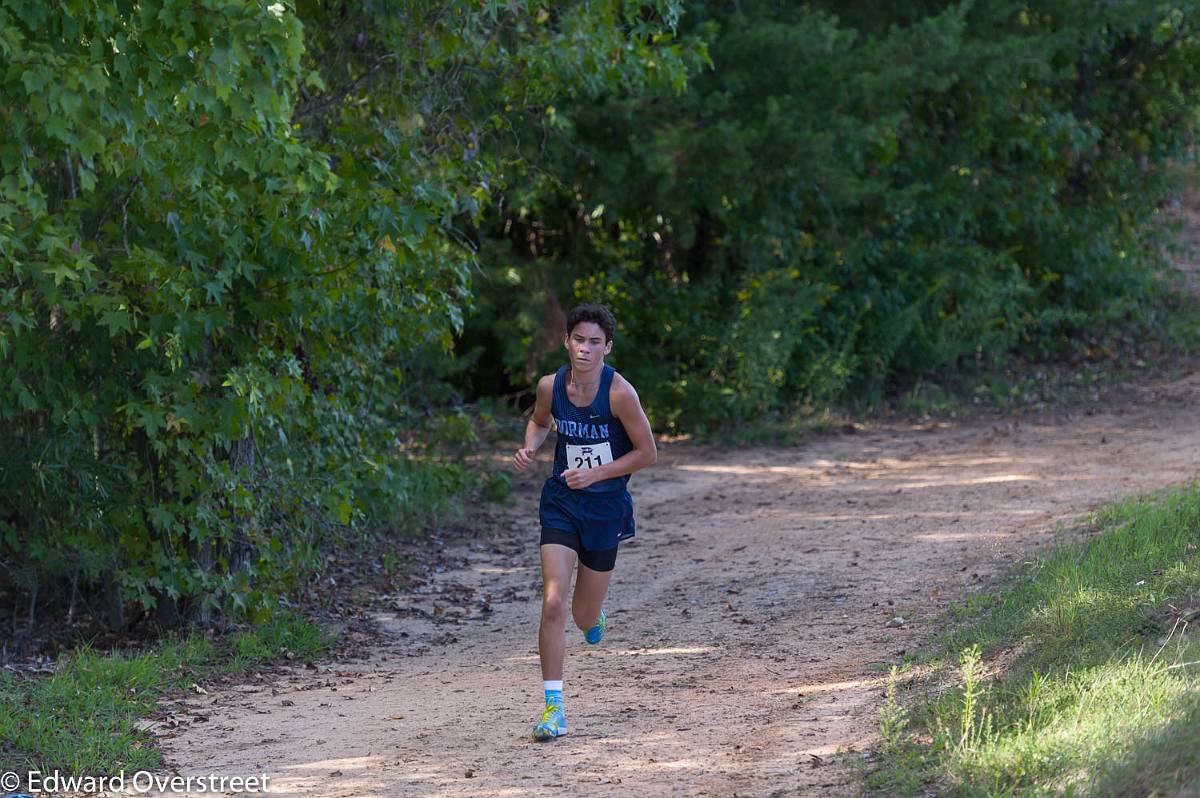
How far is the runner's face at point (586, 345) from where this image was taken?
5957 mm

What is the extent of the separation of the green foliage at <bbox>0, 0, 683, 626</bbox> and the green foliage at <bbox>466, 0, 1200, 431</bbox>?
3.16 meters

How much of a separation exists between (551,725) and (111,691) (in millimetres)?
2288

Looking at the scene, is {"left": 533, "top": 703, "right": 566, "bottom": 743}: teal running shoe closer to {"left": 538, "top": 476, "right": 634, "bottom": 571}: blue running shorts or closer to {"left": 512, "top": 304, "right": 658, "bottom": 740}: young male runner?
{"left": 512, "top": 304, "right": 658, "bottom": 740}: young male runner

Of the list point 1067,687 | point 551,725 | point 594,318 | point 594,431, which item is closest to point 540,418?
point 594,431

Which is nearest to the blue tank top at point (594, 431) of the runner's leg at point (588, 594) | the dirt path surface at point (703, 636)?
the runner's leg at point (588, 594)

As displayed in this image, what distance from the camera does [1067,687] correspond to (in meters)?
5.44

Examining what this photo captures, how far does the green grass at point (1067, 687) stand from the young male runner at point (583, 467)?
137cm

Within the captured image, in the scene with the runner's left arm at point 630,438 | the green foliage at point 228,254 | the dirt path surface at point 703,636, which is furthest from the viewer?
the green foliage at point 228,254

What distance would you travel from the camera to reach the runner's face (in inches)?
235

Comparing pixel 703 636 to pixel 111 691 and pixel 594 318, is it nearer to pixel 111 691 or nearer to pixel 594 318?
pixel 594 318

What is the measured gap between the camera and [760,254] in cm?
1516

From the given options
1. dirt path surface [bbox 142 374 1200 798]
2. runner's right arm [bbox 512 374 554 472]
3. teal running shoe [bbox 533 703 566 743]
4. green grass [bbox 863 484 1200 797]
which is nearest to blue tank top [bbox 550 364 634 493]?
runner's right arm [bbox 512 374 554 472]

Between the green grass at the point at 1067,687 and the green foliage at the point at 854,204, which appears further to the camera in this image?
the green foliage at the point at 854,204

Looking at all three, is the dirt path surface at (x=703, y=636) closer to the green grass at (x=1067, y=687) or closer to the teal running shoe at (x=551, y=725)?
the teal running shoe at (x=551, y=725)
